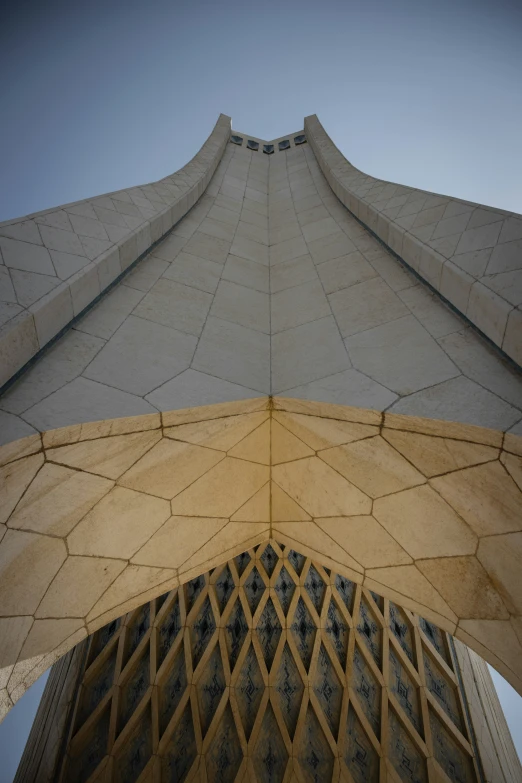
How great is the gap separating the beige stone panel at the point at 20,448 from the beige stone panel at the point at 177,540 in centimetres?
109

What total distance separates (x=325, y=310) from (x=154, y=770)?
5514mm

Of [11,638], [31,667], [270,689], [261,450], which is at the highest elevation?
[261,450]

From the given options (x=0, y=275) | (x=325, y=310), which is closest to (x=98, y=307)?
(x=0, y=275)

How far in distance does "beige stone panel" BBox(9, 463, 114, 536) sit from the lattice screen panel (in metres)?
4.16

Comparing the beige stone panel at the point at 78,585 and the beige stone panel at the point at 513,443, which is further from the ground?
the beige stone panel at the point at 513,443

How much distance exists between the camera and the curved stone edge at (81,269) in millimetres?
2254

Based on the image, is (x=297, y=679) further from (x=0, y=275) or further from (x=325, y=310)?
(x=0, y=275)

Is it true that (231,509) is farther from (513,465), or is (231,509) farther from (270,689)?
(270,689)

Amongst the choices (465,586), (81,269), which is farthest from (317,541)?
(81,269)

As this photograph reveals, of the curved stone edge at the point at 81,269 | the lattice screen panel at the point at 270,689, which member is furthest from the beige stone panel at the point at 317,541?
the lattice screen panel at the point at 270,689

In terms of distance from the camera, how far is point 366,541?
2.76 meters

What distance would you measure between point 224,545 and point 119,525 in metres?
0.90

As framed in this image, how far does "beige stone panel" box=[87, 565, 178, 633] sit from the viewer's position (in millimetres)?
2672

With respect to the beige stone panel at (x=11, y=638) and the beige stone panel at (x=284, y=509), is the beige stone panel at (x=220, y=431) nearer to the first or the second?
the beige stone panel at (x=284, y=509)
